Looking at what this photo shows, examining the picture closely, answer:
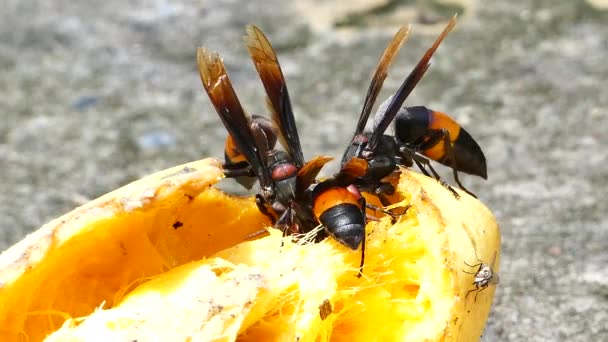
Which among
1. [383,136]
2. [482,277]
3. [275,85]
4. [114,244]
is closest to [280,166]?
[275,85]

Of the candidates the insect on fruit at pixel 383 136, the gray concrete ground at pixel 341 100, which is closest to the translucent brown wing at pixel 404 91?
the insect on fruit at pixel 383 136

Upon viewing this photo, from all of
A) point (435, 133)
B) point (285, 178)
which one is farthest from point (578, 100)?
point (285, 178)

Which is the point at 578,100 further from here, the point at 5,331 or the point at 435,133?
the point at 5,331

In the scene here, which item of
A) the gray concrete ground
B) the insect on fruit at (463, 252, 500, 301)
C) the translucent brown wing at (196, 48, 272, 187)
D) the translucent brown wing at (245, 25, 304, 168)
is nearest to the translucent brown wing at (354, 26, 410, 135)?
the translucent brown wing at (245, 25, 304, 168)

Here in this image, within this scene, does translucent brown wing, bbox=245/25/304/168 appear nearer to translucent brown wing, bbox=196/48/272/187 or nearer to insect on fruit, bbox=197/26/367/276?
insect on fruit, bbox=197/26/367/276

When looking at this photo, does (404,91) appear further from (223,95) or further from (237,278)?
(237,278)

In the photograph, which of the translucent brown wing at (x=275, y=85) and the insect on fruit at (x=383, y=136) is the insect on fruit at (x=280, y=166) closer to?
the translucent brown wing at (x=275, y=85)
